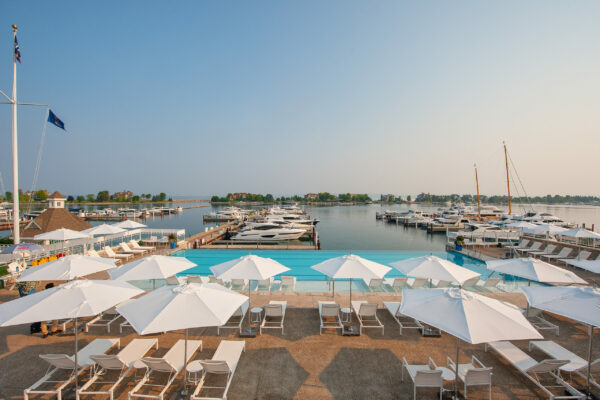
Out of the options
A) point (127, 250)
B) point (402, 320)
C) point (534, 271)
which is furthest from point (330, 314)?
point (127, 250)

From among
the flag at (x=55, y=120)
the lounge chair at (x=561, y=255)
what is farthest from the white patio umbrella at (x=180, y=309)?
the lounge chair at (x=561, y=255)

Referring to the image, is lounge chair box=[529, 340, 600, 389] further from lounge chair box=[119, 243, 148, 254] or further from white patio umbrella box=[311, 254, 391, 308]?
lounge chair box=[119, 243, 148, 254]

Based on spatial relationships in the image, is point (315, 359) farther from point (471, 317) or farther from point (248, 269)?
point (471, 317)

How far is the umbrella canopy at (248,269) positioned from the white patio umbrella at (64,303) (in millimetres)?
1970

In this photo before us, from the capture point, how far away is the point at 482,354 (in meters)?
4.95

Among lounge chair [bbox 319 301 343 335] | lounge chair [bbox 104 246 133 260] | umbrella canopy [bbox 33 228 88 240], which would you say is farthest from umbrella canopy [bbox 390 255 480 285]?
lounge chair [bbox 104 246 133 260]

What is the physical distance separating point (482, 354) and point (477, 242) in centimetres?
1434

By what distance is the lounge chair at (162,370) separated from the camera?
3.62 m

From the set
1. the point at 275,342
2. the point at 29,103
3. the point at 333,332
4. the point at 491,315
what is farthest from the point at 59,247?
the point at 491,315

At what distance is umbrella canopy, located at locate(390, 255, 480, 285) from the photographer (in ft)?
19.2

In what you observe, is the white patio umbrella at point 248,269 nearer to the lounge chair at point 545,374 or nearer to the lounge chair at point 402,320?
the lounge chair at point 402,320

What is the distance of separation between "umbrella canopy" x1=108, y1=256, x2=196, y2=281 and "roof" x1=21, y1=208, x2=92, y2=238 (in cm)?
1067

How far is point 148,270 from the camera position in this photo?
6.19 metres

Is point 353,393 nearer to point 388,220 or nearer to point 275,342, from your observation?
point 275,342
